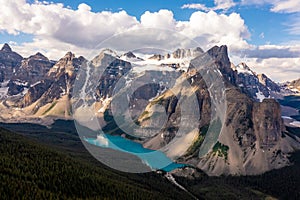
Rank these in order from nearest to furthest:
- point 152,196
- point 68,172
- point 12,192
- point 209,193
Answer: point 12,192 → point 68,172 → point 152,196 → point 209,193

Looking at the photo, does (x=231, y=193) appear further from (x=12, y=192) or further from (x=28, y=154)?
(x=12, y=192)

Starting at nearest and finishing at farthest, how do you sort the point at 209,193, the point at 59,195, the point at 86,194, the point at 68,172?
the point at 59,195 < the point at 86,194 < the point at 68,172 < the point at 209,193

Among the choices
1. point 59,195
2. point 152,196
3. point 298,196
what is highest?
point 59,195

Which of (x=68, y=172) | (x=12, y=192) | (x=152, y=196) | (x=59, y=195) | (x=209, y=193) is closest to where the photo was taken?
(x=12, y=192)

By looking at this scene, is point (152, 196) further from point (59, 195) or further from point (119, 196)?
point (59, 195)

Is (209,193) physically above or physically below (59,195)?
below

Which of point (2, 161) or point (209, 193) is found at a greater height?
point (2, 161)

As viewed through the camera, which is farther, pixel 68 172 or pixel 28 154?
pixel 28 154

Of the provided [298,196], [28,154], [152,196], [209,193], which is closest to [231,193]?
[209,193]

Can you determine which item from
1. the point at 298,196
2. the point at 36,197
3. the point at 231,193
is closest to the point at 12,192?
the point at 36,197
